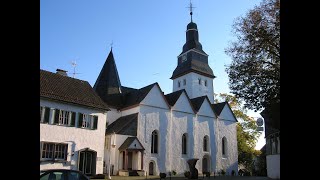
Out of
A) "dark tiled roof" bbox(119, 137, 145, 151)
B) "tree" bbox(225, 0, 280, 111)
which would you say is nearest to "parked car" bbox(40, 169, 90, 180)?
"tree" bbox(225, 0, 280, 111)

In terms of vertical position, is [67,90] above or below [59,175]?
above

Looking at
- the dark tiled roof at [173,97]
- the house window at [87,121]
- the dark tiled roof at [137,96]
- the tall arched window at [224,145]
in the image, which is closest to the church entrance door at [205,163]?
the tall arched window at [224,145]

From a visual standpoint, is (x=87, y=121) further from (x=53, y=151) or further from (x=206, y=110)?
(x=206, y=110)

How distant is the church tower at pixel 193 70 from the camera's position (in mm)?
66000

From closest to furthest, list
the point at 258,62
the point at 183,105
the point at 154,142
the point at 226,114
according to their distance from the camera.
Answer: the point at 258,62 → the point at 154,142 → the point at 183,105 → the point at 226,114

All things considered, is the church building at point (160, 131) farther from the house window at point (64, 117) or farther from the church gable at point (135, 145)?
the house window at point (64, 117)

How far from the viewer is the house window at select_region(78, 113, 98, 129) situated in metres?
34.1

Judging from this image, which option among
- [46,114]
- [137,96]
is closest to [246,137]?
[137,96]

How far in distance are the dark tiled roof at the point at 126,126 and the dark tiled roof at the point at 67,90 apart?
5.60 m

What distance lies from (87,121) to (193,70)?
1382 inches

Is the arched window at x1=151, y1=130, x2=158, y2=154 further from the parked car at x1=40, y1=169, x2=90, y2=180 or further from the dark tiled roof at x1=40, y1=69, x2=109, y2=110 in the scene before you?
the parked car at x1=40, y1=169, x2=90, y2=180

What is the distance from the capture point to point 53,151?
31.4 metres

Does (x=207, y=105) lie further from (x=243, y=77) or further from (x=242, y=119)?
(x=243, y=77)
